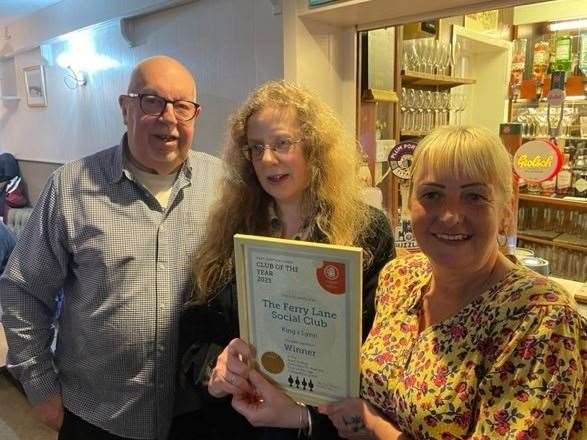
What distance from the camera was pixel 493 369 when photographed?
750 mm

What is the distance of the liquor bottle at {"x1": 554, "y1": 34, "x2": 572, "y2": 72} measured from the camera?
2842 mm

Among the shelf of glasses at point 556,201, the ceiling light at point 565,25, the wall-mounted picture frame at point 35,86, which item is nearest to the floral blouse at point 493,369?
the shelf of glasses at point 556,201

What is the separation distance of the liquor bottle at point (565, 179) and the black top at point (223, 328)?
217cm

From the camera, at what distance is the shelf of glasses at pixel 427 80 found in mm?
2459

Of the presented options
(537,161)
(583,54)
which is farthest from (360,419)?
(583,54)

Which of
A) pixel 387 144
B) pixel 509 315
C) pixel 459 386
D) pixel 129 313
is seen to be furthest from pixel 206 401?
pixel 387 144

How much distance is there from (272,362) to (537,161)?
139cm

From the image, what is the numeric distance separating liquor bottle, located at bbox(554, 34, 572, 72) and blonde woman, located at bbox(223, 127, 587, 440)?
2.43 metres

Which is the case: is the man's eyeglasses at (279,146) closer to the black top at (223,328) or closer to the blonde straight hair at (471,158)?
the black top at (223,328)

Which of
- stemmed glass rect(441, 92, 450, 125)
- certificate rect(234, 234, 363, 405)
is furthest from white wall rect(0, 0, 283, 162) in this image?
certificate rect(234, 234, 363, 405)

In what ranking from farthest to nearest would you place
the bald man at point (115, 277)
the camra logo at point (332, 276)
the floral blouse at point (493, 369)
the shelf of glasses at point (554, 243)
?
the shelf of glasses at point (554, 243)
the bald man at point (115, 277)
the camra logo at point (332, 276)
the floral blouse at point (493, 369)

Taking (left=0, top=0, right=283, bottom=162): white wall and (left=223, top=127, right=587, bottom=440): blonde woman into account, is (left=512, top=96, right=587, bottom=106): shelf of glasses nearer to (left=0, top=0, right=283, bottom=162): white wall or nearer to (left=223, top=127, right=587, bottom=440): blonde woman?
(left=0, top=0, right=283, bottom=162): white wall

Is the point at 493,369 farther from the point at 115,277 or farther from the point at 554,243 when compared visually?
the point at 554,243

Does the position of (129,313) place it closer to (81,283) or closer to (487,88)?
(81,283)
